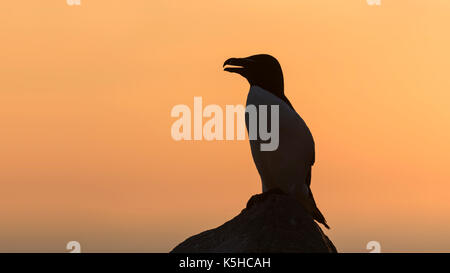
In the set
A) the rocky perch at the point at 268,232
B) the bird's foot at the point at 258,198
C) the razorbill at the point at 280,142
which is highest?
the razorbill at the point at 280,142

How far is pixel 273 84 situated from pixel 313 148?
1274 millimetres

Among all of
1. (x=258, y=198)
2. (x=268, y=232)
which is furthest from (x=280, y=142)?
(x=268, y=232)

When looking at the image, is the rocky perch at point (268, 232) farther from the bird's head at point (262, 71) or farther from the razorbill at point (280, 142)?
the bird's head at point (262, 71)

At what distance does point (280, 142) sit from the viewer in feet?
32.2

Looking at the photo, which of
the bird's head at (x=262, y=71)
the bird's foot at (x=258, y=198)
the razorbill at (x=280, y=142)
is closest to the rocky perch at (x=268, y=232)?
the bird's foot at (x=258, y=198)

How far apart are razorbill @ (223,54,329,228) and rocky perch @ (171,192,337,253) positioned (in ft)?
2.01

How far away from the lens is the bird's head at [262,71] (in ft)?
34.2

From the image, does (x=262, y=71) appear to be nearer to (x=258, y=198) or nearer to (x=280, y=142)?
A: (x=280, y=142)

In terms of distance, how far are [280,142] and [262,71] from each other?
1.38m

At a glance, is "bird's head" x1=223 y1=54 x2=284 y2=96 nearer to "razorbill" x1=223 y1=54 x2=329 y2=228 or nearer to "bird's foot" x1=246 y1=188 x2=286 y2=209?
"razorbill" x1=223 y1=54 x2=329 y2=228

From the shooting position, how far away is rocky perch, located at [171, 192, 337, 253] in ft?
28.1

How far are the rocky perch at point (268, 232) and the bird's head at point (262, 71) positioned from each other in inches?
77.3
